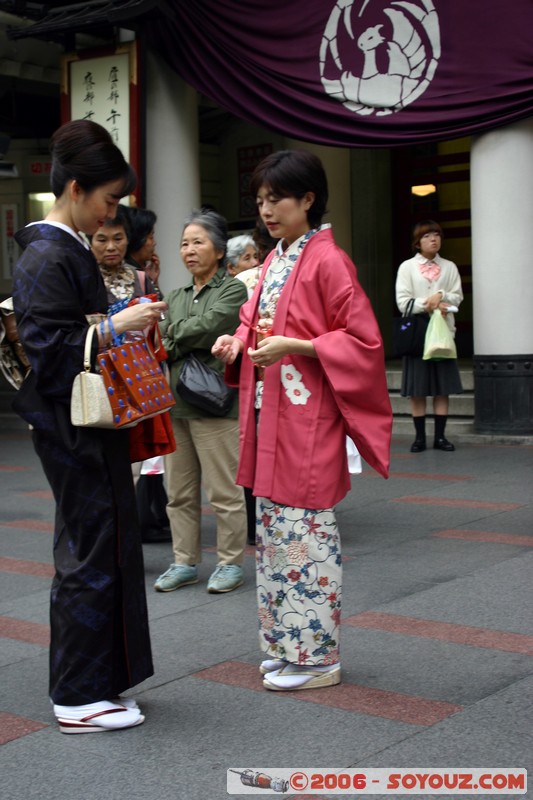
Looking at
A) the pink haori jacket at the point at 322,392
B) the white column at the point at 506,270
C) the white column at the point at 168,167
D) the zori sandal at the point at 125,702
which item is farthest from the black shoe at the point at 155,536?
the white column at the point at 168,167

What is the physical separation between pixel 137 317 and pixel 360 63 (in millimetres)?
7287

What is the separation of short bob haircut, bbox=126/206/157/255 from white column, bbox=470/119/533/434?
5029 millimetres

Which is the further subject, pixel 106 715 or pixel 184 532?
pixel 184 532

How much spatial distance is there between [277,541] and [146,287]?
6.57 ft

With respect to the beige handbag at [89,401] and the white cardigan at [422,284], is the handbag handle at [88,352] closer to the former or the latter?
the beige handbag at [89,401]

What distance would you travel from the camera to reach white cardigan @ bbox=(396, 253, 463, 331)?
9.84m

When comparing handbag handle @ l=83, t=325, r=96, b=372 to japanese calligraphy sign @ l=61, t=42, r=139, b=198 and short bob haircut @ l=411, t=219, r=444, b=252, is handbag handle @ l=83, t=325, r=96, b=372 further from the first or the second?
japanese calligraphy sign @ l=61, t=42, r=139, b=198

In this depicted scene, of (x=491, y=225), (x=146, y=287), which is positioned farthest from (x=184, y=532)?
(x=491, y=225)

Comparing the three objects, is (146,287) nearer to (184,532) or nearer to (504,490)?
(184,532)

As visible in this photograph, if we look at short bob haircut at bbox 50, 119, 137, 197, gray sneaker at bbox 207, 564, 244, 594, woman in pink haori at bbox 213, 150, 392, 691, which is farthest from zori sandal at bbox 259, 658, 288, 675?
short bob haircut at bbox 50, 119, 137, 197

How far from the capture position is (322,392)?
395cm

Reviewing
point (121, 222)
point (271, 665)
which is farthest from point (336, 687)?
point (121, 222)

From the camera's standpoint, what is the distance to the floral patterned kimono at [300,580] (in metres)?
3.91

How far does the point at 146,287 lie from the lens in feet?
18.1
